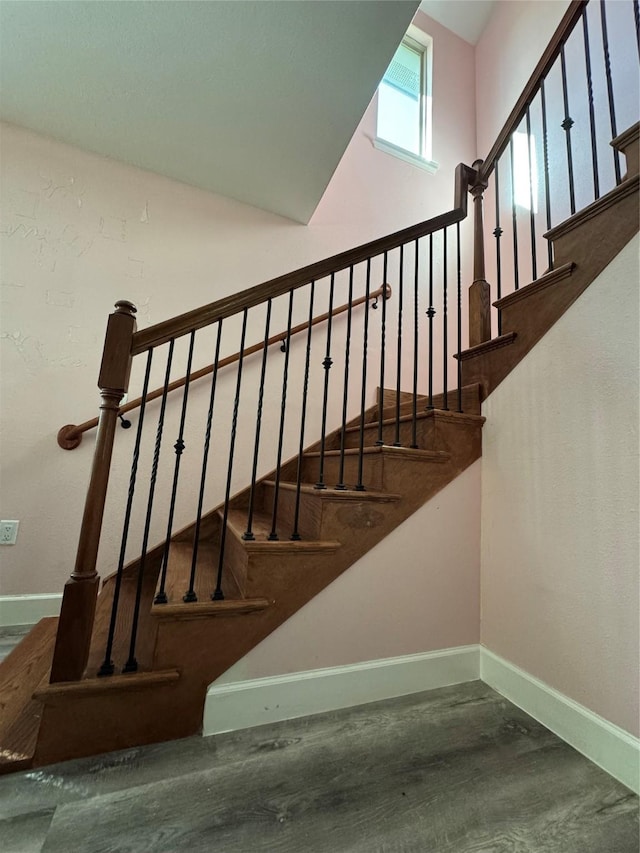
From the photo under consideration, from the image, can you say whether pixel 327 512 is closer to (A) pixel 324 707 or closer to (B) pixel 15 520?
(A) pixel 324 707

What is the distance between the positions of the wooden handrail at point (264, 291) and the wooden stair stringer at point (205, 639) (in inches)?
27.9

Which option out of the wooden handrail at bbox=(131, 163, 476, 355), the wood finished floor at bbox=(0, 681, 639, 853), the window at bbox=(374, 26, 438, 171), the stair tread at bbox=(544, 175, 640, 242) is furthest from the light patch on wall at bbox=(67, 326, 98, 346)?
the window at bbox=(374, 26, 438, 171)

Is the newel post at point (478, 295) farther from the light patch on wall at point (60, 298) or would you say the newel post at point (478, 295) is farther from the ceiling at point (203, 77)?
the light patch on wall at point (60, 298)

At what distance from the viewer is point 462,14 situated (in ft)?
11.3

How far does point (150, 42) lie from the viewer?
143 cm

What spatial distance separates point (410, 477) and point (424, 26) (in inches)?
174

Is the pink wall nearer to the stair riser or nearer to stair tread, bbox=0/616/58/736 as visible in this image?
the stair riser

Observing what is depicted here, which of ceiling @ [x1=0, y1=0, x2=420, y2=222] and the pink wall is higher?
the pink wall

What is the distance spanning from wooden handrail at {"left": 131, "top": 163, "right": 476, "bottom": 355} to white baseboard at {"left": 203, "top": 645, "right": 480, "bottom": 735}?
44.0 inches

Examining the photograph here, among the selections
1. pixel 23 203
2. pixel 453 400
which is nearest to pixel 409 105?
pixel 453 400

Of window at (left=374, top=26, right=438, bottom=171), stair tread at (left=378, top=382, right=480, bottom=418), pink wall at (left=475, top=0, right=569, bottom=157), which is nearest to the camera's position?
stair tread at (left=378, top=382, right=480, bottom=418)

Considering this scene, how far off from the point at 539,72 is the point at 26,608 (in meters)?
3.33

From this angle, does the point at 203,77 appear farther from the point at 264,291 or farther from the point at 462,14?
the point at 462,14

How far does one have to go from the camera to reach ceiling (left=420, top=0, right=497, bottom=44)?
3.41 metres
